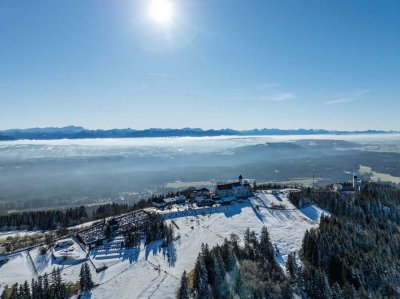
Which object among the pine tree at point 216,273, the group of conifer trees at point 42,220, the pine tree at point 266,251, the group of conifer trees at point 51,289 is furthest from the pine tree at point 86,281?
the group of conifer trees at point 42,220

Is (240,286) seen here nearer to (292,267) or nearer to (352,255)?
(292,267)

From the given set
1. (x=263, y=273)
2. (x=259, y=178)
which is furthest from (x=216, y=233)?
(x=259, y=178)

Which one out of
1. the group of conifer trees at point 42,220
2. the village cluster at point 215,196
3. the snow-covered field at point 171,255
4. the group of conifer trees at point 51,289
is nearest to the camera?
the group of conifer trees at point 51,289

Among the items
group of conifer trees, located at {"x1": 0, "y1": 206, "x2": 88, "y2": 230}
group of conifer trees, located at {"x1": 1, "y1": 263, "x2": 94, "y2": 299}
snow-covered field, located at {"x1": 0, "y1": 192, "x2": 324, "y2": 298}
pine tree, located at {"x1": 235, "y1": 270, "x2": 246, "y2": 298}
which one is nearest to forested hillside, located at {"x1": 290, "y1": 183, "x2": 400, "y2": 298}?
snow-covered field, located at {"x1": 0, "y1": 192, "x2": 324, "y2": 298}

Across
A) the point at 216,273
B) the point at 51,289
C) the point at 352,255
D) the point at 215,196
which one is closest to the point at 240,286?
the point at 216,273

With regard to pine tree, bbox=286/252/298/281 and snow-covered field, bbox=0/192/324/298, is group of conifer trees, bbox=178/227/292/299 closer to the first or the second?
pine tree, bbox=286/252/298/281

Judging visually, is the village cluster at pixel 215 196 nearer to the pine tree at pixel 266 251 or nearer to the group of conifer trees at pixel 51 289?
the pine tree at pixel 266 251

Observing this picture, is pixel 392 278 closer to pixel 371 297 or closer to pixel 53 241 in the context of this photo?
pixel 371 297
